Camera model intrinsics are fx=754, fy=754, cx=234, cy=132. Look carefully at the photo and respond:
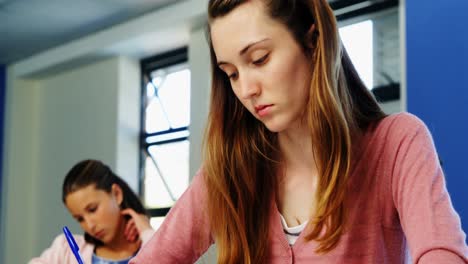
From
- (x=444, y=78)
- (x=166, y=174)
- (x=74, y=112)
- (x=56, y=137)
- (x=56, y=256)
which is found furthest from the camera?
(x=56, y=137)

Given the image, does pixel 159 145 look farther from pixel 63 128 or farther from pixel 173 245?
pixel 173 245

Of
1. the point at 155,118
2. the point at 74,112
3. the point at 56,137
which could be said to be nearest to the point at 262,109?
the point at 155,118

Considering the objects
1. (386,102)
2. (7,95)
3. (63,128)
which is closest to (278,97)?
(386,102)

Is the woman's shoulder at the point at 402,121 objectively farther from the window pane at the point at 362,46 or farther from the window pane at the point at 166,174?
the window pane at the point at 166,174

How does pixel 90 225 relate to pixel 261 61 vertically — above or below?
below

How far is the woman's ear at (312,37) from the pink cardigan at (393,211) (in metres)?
0.13

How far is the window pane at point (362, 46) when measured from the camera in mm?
3717

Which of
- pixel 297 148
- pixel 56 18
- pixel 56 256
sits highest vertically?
pixel 56 18

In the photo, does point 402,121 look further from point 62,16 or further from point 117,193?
point 62,16

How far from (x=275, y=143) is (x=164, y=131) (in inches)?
154

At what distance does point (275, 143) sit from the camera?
1.04 metres

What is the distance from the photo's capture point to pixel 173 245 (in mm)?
1035

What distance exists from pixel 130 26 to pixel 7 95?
154cm

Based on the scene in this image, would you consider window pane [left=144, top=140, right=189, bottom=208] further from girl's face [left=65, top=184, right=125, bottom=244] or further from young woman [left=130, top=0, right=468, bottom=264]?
young woman [left=130, top=0, right=468, bottom=264]
